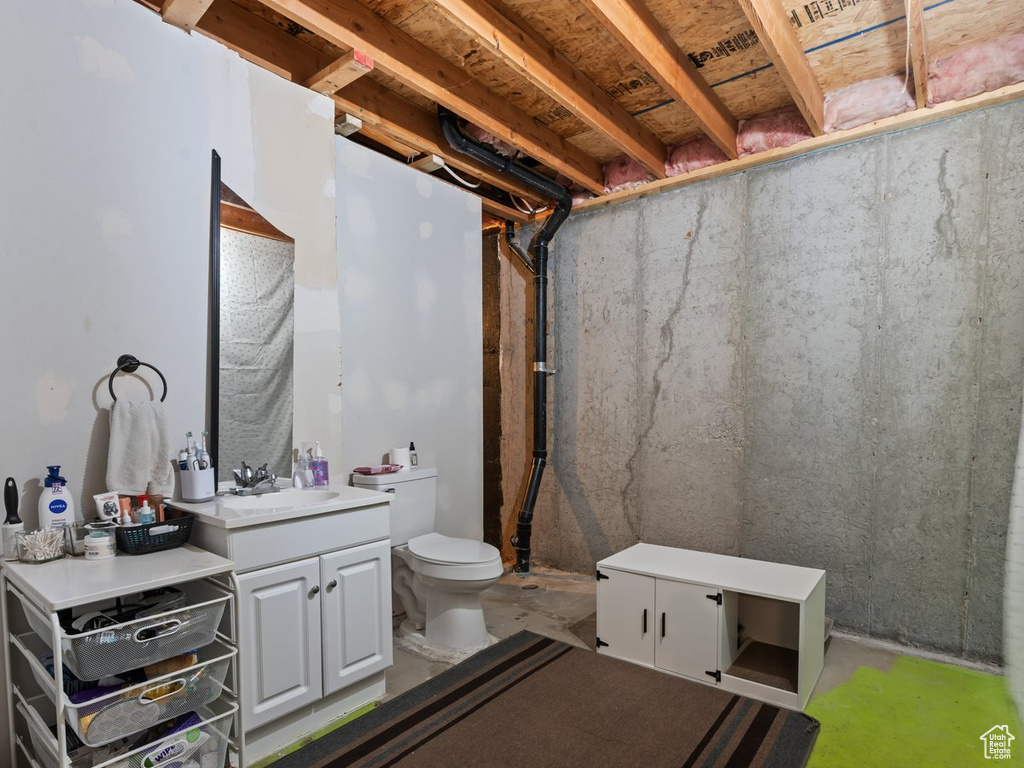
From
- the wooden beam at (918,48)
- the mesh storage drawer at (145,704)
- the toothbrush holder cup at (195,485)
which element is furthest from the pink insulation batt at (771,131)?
the mesh storage drawer at (145,704)

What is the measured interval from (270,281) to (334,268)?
31cm

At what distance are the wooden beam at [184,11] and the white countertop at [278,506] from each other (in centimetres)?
168

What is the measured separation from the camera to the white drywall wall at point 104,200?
1.69m

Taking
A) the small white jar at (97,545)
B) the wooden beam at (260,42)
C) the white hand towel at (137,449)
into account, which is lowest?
the small white jar at (97,545)

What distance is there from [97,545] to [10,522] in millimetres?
254

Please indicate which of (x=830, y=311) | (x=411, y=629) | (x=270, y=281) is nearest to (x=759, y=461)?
(x=830, y=311)

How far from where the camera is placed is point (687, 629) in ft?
7.52

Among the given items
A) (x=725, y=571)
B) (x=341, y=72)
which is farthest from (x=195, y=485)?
(x=725, y=571)

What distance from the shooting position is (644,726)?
1992mm

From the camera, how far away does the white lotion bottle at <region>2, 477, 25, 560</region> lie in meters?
1.61

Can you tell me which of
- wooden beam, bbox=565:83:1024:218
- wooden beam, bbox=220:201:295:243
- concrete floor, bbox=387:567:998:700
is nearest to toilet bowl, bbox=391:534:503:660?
concrete floor, bbox=387:567:998:700

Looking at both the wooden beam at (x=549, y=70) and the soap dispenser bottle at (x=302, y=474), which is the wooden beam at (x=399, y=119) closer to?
the wooden beam at (x=549, y=70)

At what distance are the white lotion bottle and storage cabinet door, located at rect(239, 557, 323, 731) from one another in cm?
62

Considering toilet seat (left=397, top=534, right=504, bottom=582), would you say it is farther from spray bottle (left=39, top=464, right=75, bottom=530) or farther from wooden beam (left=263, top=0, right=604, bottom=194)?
wooden beam (left=263, top=0, right=604, bottom=194)
